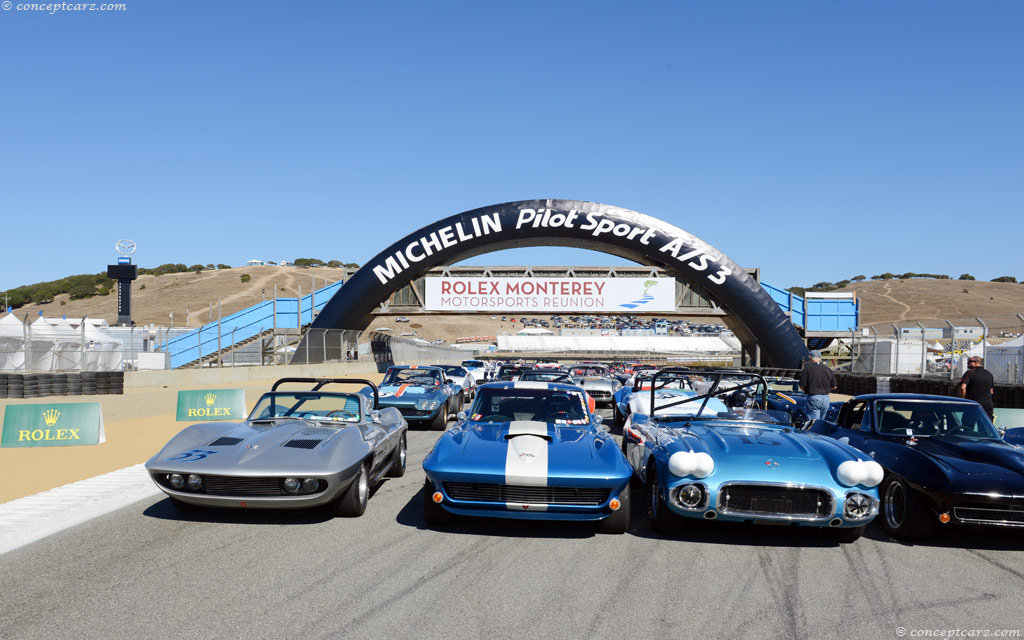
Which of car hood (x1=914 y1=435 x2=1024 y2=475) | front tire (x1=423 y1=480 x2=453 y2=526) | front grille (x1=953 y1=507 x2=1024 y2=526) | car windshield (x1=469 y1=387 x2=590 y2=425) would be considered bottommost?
front tire (x1=423 y1=480 x2=453 y2=526)

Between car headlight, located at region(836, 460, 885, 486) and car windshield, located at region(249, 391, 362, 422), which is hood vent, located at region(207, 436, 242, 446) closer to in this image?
car windshield, located at region(249, 391, 362, 422)

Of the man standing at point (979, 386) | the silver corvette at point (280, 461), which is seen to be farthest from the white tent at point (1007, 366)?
the silver corvette at point (280, 461)

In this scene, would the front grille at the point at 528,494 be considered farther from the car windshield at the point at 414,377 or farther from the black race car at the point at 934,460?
the car windshield at the point at 414,377

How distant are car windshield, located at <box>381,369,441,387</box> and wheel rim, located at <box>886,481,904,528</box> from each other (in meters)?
9.96

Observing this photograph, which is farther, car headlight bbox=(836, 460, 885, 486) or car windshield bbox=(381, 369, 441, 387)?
car windshield bbox=(381, 369, 441, 387)

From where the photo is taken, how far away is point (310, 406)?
26.2ft

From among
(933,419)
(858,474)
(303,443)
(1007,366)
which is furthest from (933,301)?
(303,443)

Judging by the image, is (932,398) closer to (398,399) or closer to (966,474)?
(966,474)

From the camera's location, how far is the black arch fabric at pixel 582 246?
98.1 feet

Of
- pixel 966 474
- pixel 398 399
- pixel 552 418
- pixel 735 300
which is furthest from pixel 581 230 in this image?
pixel 966 474

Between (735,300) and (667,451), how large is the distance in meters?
25.5

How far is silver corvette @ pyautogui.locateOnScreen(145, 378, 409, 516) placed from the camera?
234 inches

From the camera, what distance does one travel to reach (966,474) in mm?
5953

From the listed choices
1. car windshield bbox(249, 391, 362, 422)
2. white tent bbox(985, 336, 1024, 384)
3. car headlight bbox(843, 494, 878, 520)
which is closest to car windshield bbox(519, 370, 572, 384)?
car windshield bbox(249, 391, 362, 422)
